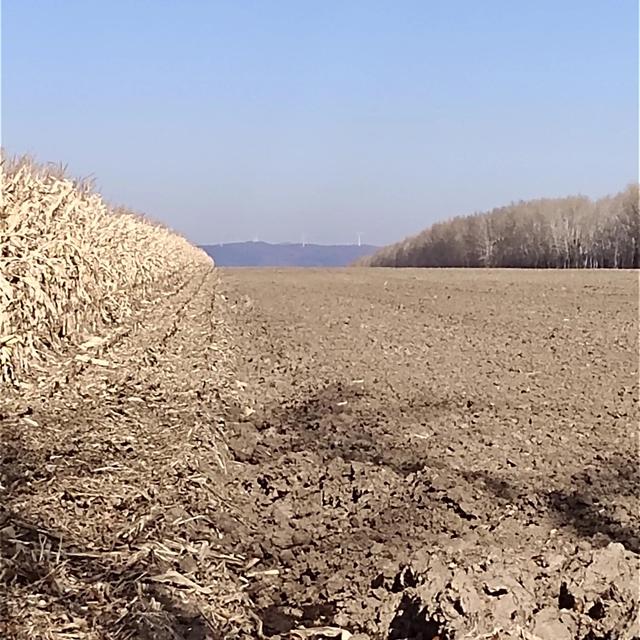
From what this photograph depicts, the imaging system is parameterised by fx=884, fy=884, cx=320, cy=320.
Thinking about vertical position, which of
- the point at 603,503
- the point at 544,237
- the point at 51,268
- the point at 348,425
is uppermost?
the point at 544,237

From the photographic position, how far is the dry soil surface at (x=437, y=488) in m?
2.81

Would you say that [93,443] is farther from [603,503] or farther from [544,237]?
[544,237]

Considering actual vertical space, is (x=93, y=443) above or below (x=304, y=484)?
above

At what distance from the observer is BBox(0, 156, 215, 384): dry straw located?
7129 mm

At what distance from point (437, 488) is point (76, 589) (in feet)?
6.23

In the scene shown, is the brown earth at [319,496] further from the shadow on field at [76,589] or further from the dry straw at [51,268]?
the dry straw at [51,268]

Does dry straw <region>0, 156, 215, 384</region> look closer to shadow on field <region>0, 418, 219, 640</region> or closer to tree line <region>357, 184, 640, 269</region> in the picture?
shadow on field <region>0, 418, 219, 640</region>

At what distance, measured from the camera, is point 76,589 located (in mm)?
3086

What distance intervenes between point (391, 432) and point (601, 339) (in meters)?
5.17

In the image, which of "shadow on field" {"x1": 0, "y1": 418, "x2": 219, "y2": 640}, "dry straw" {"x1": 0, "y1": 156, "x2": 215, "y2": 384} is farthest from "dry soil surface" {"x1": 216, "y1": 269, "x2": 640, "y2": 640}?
"dry straw" {"x1": 0, "y1": 156, "x2": 215, "y2": 384}

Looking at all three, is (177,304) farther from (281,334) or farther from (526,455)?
(526,455)

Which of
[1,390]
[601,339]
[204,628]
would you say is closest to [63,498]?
[204,628]

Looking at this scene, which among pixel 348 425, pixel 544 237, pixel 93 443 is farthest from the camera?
pixel 544 237

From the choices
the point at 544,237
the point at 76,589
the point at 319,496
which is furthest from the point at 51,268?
the point at 544,237
